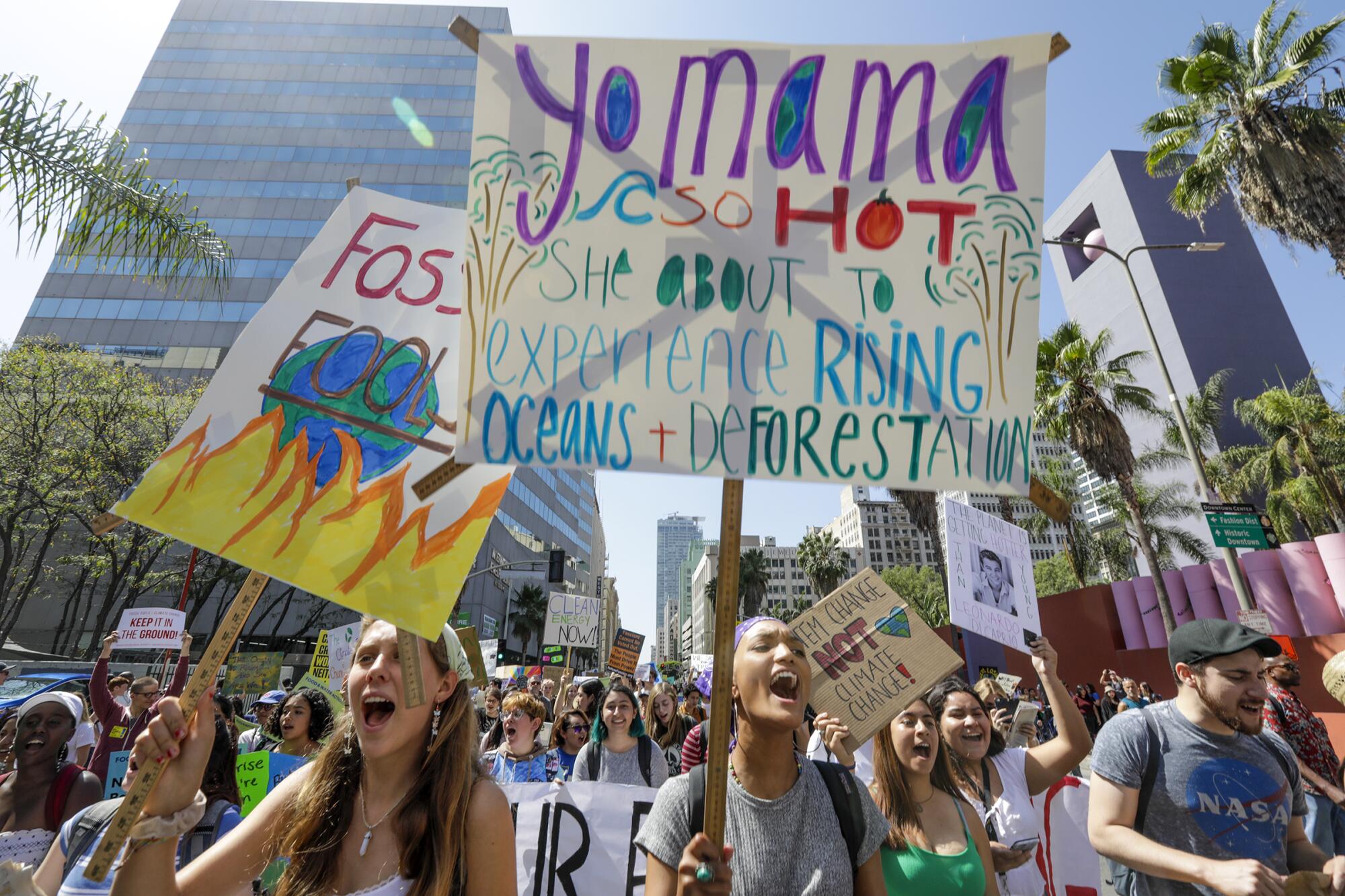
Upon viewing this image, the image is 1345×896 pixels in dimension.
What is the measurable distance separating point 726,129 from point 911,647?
2.59m

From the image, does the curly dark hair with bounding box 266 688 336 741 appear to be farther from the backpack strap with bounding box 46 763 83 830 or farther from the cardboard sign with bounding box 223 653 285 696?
the cardboard sign with bounding box 223 653 285 696

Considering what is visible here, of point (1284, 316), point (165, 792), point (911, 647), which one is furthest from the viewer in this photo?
point (1284, 316)

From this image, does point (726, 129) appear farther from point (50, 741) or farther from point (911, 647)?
point (50, 741)

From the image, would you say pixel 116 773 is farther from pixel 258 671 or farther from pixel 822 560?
pixel 822 560

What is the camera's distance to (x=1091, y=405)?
1845 centimetres

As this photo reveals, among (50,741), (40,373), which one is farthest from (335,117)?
(50,741)

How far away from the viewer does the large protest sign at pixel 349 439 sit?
2012 millimetres

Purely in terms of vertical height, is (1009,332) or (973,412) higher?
(1009,332)

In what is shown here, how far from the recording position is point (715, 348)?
1909 millimetres

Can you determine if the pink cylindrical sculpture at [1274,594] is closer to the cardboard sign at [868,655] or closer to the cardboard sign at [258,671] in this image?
the cardboard sign at [868,655]

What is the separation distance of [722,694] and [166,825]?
141cm

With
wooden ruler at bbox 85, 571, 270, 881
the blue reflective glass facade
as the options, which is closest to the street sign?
wooden ruler at bbox 85, 571, 270, 881

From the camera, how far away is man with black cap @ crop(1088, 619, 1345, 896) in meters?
2.36

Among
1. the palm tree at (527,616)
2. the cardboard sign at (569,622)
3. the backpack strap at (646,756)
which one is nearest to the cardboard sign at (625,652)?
the cardboard sign at (569,622)
